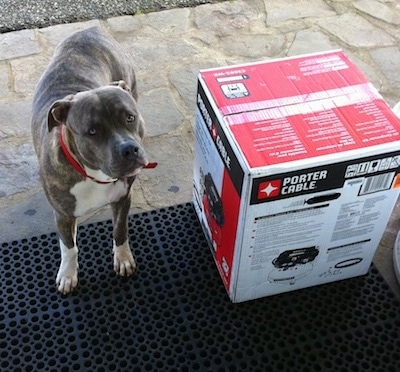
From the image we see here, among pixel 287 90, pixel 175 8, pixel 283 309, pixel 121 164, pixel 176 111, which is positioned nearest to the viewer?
pixel 121 164

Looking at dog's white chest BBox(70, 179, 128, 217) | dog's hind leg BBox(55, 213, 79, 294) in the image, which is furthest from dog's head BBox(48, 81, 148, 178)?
dog's hind leg BBox(55, 213, 79, 294)

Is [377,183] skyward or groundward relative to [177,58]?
skyward

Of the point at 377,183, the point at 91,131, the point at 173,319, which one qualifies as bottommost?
the point at 173,319

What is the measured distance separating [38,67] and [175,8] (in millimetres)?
921

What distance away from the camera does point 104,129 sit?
1837 millimetres

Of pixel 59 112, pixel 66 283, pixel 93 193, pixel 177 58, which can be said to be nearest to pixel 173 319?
pixel 66 283

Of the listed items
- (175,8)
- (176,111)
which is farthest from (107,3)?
(176,111)

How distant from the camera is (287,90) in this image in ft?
6.50

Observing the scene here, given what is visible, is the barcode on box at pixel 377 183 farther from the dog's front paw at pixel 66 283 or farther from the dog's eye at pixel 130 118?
the dog's front paw at pixel 66 283

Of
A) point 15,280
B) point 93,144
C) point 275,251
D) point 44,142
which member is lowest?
point 15,280

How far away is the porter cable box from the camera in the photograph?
5.93 feet

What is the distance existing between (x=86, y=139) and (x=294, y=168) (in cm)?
61

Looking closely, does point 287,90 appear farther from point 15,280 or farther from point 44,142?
point 15,280

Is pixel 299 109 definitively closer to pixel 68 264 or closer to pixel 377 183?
pixel 377 183
